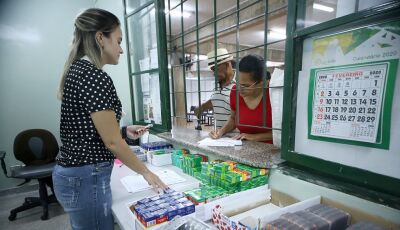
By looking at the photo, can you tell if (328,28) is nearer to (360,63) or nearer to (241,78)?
(360,63)

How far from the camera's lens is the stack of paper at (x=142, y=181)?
1.33 meters

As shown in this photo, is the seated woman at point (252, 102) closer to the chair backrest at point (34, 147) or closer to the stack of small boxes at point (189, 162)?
the stack of small boxes at point (189, 162)

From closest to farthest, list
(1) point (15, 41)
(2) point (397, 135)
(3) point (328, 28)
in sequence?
(2) point (397, 135) → (3) point (328, 28) → (1) point (15, 41)

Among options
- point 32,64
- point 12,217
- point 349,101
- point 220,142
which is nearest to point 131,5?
point 32,64

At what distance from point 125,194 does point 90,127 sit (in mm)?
511

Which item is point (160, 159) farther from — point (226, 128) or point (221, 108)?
point (221, 108)

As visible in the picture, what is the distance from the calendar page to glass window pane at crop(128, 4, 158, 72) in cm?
163

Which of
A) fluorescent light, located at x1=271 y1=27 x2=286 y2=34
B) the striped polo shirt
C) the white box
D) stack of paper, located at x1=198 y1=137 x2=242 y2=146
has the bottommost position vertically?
the white box

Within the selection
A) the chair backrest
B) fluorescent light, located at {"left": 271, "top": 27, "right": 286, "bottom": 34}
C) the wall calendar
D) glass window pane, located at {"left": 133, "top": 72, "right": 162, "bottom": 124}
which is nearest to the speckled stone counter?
the wall calendar

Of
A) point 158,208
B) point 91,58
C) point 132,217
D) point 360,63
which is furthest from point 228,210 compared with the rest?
point 91,58

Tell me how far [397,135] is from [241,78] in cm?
101

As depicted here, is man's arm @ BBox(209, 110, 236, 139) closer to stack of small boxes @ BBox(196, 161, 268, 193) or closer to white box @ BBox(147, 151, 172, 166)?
white box @ BBox(147, 151, 172, 166)

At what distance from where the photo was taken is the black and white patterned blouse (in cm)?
93

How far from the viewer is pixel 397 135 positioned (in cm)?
69
